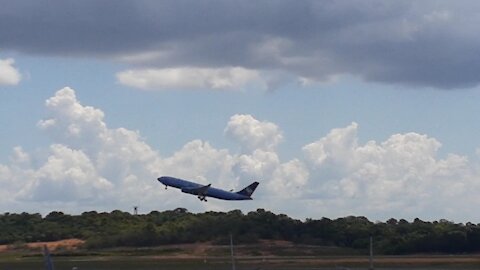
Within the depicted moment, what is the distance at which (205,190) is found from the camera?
623 feet

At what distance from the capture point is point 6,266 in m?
136

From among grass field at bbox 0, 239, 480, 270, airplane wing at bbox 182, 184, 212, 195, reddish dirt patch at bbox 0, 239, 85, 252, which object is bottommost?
grass field at bbox 0, 239, 480, 270

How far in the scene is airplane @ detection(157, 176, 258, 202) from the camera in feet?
623

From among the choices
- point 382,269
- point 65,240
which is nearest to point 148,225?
point 65,240

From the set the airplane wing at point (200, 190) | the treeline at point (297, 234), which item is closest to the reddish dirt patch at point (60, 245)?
the treeline at point (297, 234)

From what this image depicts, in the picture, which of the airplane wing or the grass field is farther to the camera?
the airplane wing

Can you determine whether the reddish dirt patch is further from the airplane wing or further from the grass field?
the airplane wing

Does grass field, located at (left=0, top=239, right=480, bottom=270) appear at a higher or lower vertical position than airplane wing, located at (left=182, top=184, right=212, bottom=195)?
lower

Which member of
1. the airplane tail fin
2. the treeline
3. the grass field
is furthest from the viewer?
the airplane tail fin

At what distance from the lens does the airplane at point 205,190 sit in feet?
623

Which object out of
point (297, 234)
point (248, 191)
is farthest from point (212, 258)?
point (248, 191)

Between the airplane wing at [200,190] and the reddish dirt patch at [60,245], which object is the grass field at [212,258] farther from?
the airplane wing at [200,190]

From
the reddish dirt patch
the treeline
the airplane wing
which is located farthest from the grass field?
the airplane wing

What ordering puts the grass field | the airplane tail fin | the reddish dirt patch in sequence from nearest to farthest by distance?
1. the grass field
2. the reddish dirt patch
3. the airplane tail fin
